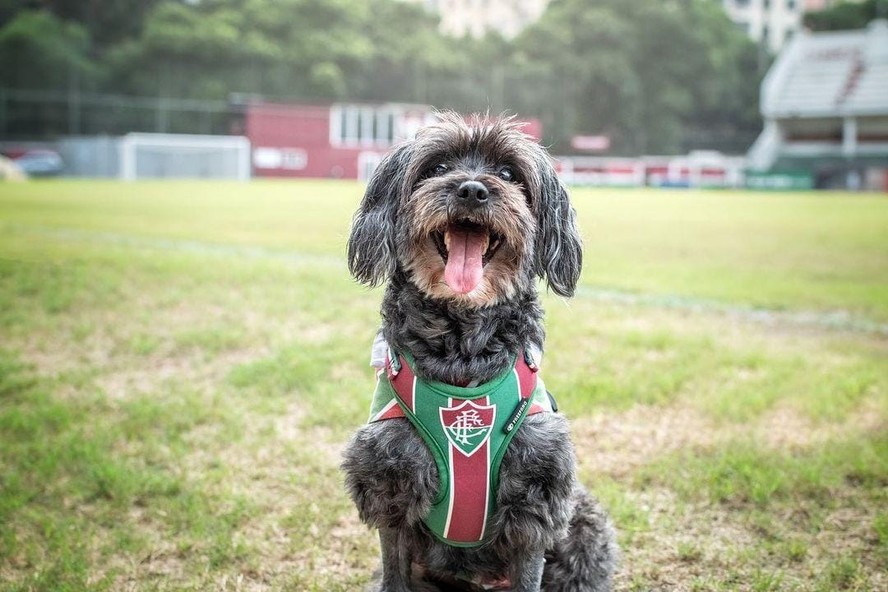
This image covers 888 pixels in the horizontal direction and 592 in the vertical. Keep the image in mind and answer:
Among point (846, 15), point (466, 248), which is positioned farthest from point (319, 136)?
point (466, 248)

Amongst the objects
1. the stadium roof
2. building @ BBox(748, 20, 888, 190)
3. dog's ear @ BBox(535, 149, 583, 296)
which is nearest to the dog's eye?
dog's ear @ BBox(535, 149, 583, 296)

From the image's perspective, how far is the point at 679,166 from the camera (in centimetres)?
4875

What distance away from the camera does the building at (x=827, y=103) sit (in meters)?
52.4

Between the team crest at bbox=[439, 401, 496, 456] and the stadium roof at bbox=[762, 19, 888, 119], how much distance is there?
56842 mm

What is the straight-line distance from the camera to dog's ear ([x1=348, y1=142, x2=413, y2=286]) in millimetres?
2918

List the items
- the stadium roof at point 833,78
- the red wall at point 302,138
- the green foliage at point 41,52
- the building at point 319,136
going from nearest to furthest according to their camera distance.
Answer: the green foliage at point 41,52 → the red wall at point 302,138 → the building at point 319,136 → the stadium roof at point 833,78

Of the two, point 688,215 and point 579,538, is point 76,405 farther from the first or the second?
point 688,215

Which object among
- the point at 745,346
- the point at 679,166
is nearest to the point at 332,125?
the point at 679,166

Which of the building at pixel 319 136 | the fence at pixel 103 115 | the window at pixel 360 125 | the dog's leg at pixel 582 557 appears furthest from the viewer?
the window at pixel 360 125

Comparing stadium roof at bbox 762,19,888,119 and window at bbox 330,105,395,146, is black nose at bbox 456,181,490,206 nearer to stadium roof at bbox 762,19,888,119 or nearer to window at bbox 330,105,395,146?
window at bbox 330,105,395,146

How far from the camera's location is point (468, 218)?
8.98ft

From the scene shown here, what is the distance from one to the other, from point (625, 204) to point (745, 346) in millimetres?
21635

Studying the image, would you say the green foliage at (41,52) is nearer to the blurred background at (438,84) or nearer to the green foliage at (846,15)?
the blurred background at (438,84)

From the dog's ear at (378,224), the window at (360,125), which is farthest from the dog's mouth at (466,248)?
the window at (360,125)
